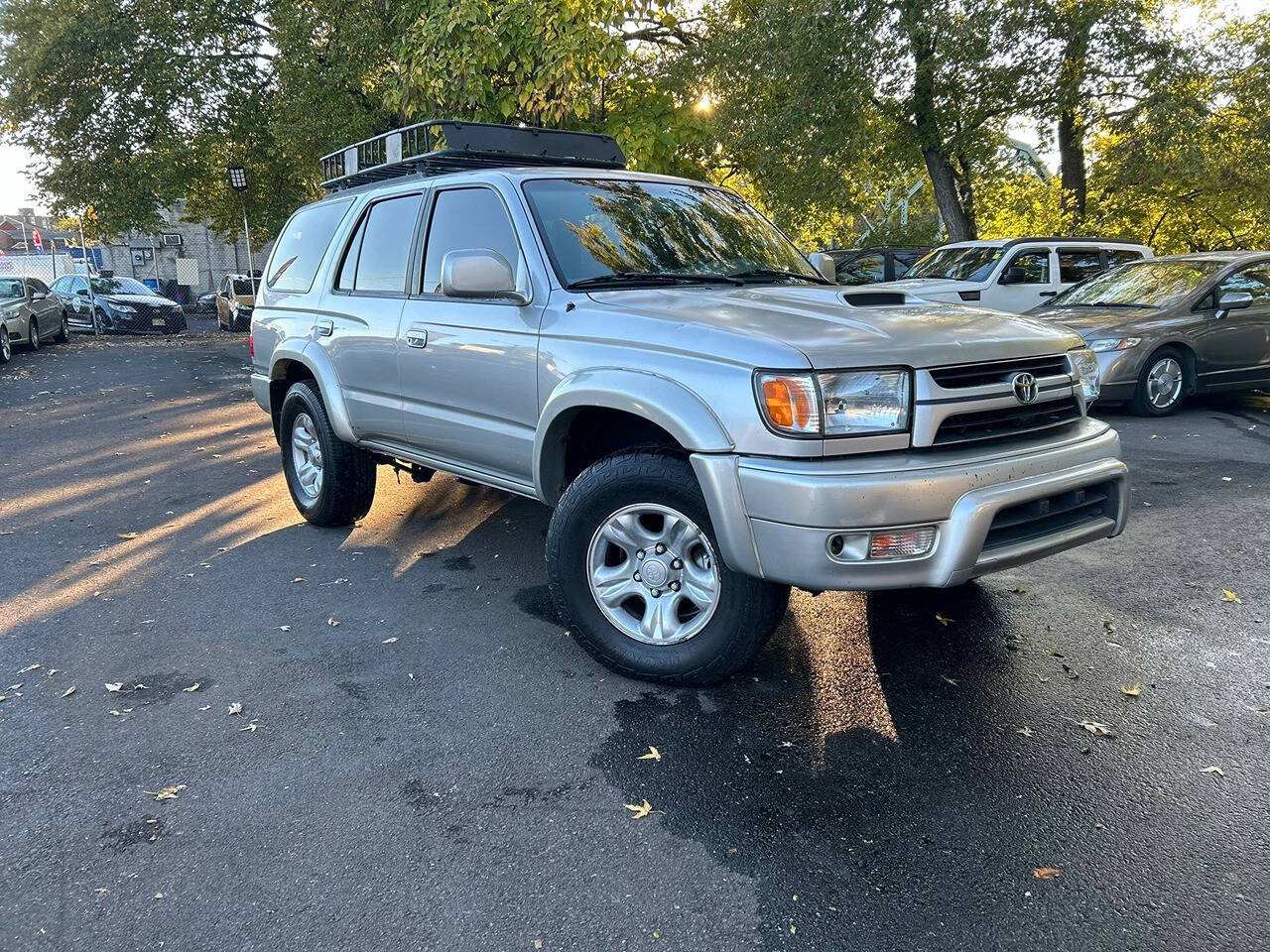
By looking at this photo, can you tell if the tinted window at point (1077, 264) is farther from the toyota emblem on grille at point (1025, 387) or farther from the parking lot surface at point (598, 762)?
the toyota emblem on grille at point (1025, 387)

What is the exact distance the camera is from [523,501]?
6.39 m

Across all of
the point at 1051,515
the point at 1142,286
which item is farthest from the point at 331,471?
the point at 1142,286

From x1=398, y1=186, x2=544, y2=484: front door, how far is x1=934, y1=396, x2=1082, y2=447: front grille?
1.67 metres

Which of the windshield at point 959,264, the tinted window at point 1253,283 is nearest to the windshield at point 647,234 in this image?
the tinted window at point 1253,283

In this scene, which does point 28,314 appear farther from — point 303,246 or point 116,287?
point 303,246

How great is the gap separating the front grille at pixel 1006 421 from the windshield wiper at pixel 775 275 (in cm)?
132

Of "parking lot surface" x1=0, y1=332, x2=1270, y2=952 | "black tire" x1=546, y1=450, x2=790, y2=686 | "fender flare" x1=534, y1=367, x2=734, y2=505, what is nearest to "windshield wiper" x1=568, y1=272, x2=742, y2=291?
"fender flare" x1=534, y1=367, x2=734, y2=505

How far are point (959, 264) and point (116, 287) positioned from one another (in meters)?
20.6

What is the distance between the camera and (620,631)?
3574 mm

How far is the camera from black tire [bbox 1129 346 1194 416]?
29.9 ft

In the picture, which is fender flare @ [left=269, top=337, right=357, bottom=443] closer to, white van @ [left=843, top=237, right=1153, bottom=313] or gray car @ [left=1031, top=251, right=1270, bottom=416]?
gray car @ [left=1031, top=251, right=1270, bottom=416]

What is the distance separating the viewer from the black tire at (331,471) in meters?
5.42

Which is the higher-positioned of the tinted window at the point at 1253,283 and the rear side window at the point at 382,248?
the rear side window at the point at 382,248

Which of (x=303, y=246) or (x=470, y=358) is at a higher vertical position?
(x=303, y=246)
